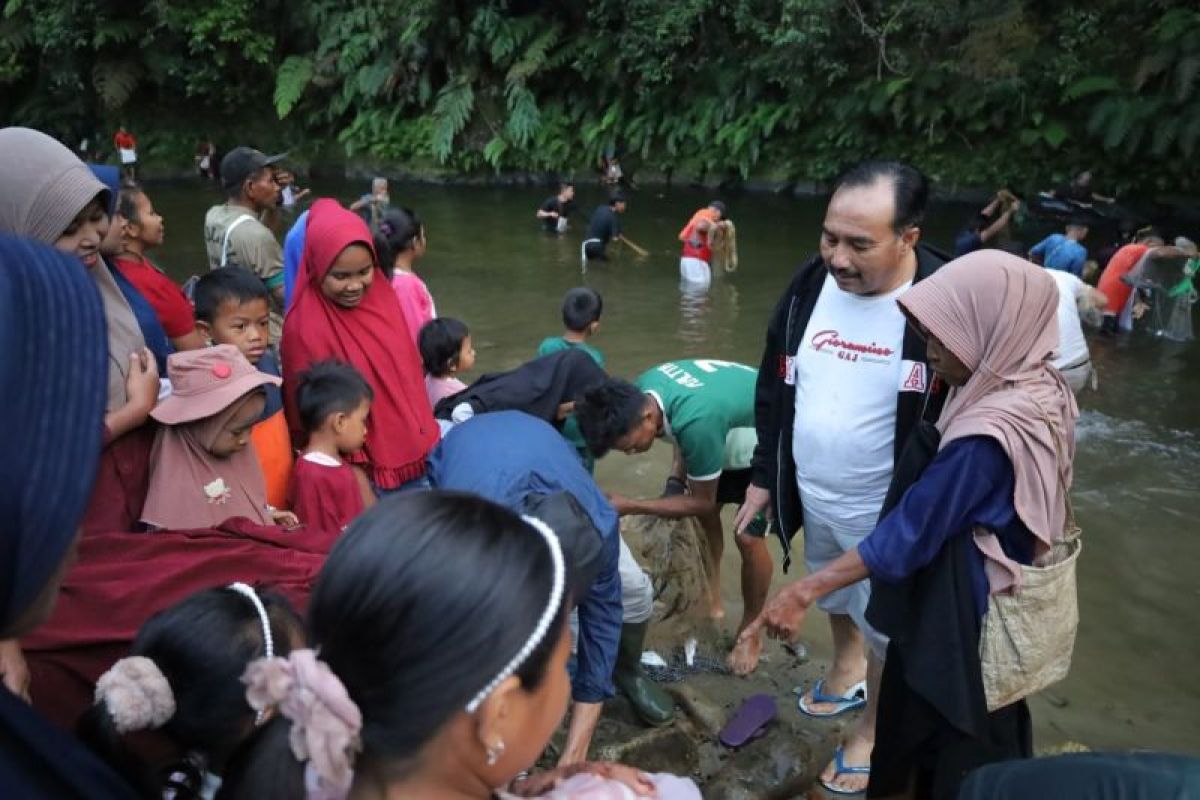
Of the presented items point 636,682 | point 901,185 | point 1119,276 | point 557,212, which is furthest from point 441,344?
point 557,212

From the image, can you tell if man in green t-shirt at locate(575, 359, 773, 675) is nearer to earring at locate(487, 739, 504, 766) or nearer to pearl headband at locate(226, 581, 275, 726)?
pearl headband at locate(226, 581, 275, 726)

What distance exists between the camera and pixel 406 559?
100 cm

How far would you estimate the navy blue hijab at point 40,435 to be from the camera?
845 millimetres

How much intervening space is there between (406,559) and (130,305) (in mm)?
1944

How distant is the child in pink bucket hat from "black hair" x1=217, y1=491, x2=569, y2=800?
4.18ft

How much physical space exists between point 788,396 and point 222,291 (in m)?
1.90

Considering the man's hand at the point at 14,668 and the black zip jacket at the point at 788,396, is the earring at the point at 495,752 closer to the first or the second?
the man's hand at the point at 14,668

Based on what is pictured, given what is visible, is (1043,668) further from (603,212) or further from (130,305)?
(603,212)

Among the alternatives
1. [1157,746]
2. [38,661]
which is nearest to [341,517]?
[38,661]

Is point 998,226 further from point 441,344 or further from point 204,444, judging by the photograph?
point 204,444

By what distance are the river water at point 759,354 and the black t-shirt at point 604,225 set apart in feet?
1.26

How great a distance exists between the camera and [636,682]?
302 cm

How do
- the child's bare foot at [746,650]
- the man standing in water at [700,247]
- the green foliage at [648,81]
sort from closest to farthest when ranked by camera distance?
1. the child's bare foot at [746,650]
2. the man standing in water at [700,247]
3. the green foliage at [648,81]

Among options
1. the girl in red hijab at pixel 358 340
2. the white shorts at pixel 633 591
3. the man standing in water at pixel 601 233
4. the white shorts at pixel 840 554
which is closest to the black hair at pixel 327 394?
the girl in red hijab at pixel 358 340
